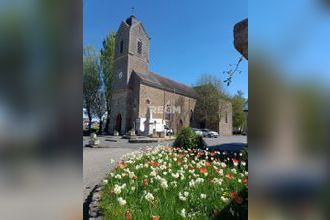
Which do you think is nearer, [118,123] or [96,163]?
[96,163]

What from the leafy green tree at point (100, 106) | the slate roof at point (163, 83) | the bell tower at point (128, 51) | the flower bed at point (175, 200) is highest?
the bell tower at point (128, 51)

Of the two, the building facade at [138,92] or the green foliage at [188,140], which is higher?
the building facade at [138,92]

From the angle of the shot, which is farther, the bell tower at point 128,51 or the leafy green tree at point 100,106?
the bell tower at point 128,51

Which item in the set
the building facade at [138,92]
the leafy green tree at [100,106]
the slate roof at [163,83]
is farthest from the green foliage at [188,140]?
the leafy green tree at [100,106]

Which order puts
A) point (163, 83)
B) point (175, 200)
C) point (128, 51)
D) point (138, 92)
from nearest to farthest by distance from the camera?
point (175, 200) < point (138, 92) < point (128, 51) < point (163, 83)

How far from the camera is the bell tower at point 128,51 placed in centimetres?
4662

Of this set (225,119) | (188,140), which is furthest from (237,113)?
(188,140)

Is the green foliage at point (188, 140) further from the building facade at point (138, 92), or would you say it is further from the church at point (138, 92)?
the building facade at point (138, 92)

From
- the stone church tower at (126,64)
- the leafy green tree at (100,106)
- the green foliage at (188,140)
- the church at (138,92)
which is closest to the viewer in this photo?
the green foliage at (188,140)

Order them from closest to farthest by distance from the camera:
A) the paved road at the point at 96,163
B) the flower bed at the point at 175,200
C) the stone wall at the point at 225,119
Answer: the flower bed at the point at 175,200
the paved road at the point at 96,163
the stone wall at the point at 225,119

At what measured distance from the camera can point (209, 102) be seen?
56438mm

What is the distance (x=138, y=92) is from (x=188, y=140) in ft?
108

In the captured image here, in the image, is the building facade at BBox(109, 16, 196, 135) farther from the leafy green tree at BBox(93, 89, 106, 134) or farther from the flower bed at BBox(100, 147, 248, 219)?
the flower bed at BBox(100, 147, 248, 219)

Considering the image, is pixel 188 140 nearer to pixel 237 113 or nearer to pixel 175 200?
pixel 175 200
